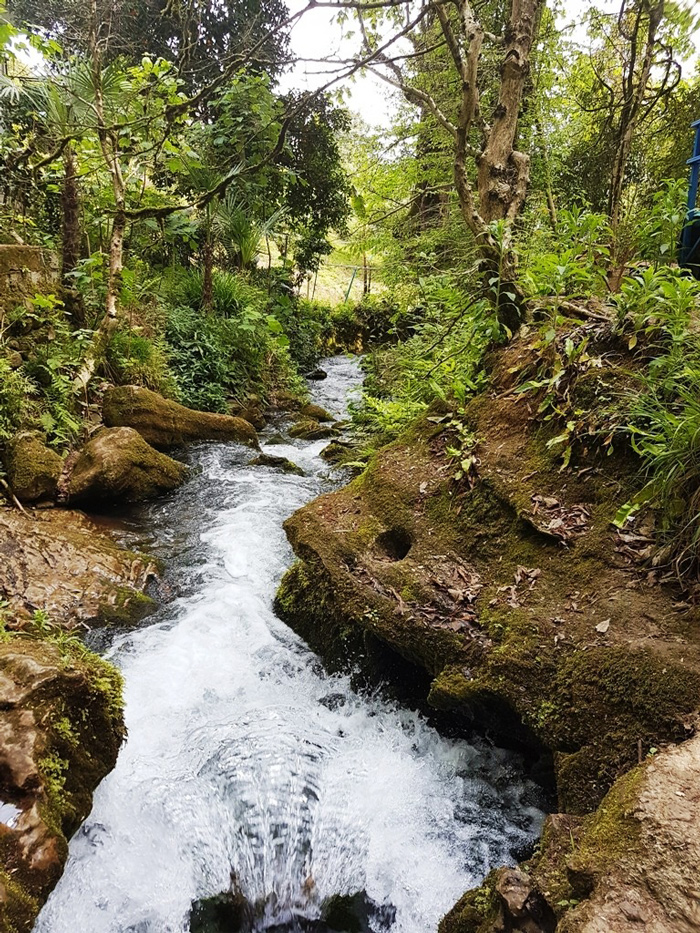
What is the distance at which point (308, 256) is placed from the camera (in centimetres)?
1590

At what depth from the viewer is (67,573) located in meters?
4.59

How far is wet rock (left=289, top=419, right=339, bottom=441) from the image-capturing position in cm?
1036

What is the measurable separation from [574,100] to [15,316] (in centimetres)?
1086

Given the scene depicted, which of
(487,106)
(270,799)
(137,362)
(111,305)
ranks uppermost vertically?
(487,106)

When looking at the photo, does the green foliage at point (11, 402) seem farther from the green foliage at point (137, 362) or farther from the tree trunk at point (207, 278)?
the tree trunk at point (207, 278)

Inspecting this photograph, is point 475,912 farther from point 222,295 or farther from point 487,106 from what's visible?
point 222,295

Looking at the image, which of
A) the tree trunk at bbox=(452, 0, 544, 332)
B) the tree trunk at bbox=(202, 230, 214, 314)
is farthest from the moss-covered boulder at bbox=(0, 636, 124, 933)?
the tree trunk at bbox=(202, 230, 214, 314)

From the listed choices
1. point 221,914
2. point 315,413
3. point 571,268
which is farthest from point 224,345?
point 221,914

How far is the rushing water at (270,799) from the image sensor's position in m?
2.60

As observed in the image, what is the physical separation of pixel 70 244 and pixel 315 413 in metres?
5.84

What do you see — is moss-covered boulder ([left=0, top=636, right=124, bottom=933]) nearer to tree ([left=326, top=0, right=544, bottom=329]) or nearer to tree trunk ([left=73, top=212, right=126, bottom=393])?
tree ([left=326, top=0, right=544, bottom=329])

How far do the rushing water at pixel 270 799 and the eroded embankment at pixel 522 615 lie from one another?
0.36 m

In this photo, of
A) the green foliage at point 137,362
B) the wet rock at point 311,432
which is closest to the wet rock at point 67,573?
the green foliage at point 137,362

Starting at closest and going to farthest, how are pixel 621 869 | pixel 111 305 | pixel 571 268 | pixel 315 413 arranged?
pixel 621 869, pixel 571 268, pixel 111 305, pixel 315 413
